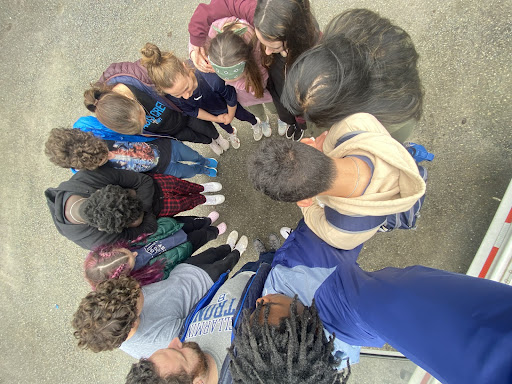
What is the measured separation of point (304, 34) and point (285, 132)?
1.42 metres

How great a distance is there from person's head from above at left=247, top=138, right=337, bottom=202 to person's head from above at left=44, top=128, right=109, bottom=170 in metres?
1.13

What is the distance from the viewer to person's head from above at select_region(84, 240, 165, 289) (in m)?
1.66

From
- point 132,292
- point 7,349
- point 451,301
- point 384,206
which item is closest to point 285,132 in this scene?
point 384,206

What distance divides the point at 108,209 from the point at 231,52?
114cm

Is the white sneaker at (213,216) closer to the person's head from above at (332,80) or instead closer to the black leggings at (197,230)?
the black leggings at (197,230)

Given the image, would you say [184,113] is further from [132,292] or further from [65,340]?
[65,340]

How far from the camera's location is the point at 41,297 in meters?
3.11

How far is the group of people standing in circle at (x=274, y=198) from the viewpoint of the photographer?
3.20 ft

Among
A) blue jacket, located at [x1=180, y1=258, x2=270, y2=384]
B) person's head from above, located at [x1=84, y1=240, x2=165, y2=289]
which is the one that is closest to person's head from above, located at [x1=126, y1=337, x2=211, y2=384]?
blue jacket, located at [x1=180, y1=258, x2=270, y2=384]

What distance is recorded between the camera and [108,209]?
153 cm

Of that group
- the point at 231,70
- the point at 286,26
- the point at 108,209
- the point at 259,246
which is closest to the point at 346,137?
the point at 286,26

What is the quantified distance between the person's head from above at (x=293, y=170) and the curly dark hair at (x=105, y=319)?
1.08 metres

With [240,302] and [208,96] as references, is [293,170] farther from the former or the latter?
[208,96]

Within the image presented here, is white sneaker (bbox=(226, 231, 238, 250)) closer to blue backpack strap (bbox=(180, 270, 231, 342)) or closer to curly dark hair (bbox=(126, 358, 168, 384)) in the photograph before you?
blue backpack strap (bbox=(180, 270, 231, 342))
